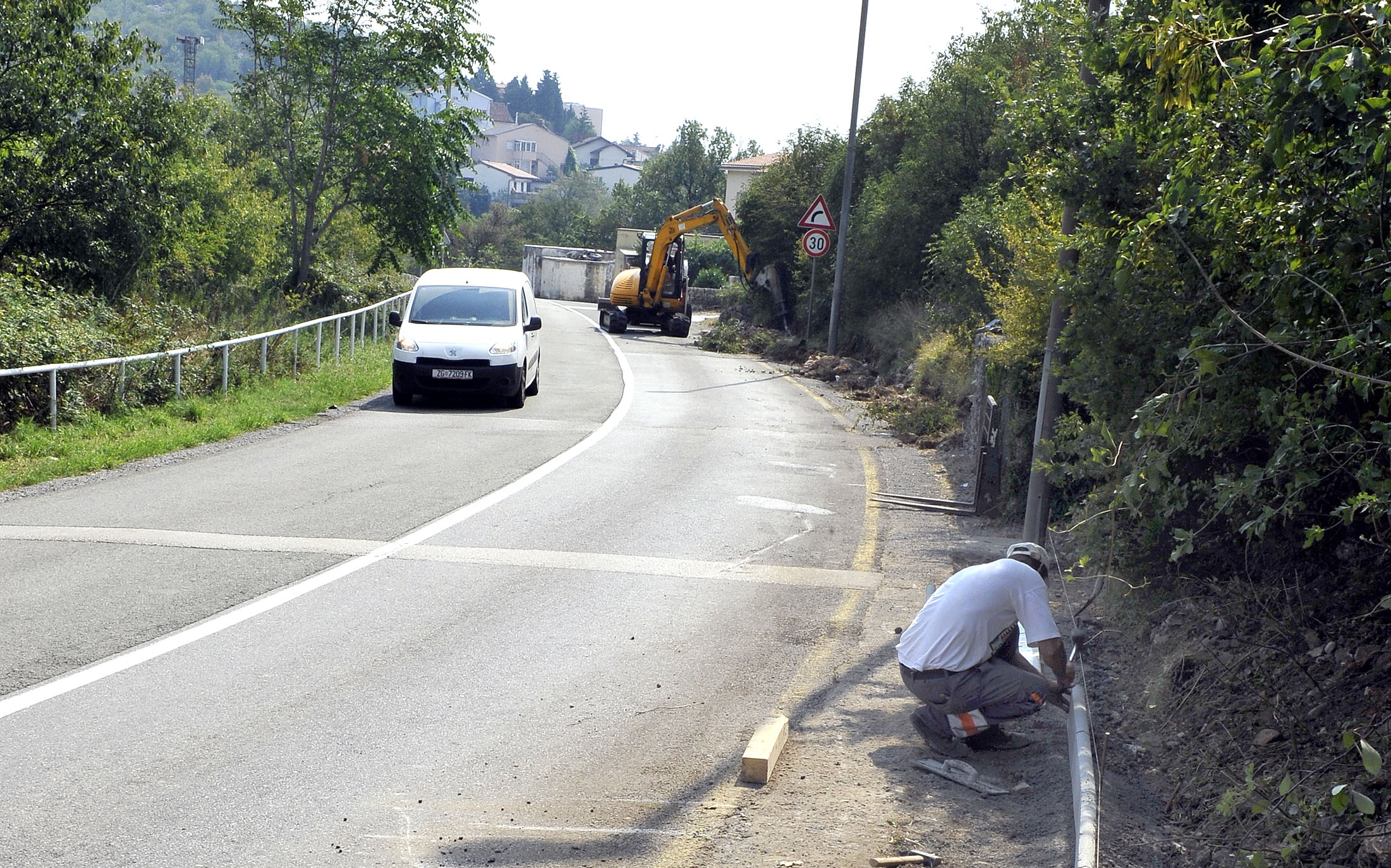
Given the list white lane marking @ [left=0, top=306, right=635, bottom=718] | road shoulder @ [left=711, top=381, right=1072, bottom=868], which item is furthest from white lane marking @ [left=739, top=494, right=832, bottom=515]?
road shoulder @ [left=711, top=381, right=1072, bottom=868]

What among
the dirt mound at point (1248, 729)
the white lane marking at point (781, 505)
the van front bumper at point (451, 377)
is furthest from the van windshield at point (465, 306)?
the dirt mound at point (1248, 729)

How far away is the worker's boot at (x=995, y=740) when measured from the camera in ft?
19.6

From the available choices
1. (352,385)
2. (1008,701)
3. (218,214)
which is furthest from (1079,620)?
(218,214)

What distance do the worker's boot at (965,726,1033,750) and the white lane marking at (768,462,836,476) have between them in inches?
326

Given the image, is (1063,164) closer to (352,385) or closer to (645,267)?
(352,385)

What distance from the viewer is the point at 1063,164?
8188 millimetres

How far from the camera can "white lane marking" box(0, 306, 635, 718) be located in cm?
595

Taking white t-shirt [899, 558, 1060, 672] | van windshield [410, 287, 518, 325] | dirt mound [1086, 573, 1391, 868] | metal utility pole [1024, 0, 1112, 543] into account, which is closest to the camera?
dirt mound [1086, 573, 1391, 868]

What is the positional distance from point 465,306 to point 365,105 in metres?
12.3

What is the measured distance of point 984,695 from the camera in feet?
19.5

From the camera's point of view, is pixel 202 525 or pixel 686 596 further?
pixel 202 525

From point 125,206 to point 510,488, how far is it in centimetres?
1248

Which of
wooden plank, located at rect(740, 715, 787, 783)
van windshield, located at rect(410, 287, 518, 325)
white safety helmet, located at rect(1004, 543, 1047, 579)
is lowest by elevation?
wooden plank, located at rect(740, 715, 787, 783)

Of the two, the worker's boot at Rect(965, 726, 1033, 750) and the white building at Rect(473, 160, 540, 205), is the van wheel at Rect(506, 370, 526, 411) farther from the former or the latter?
the white building at Rect(473, 160, 540, 205)
